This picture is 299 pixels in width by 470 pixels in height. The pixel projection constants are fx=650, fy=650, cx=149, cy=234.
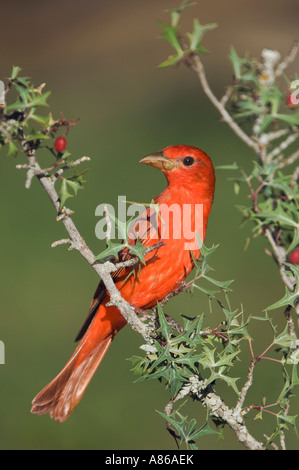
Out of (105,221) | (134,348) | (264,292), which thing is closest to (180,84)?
(264,292)

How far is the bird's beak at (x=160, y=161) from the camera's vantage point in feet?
8.33

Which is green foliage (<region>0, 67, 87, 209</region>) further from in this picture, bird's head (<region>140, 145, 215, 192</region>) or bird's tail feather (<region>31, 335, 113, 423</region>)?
bird's tail feather (<region>31, 335, 113, 423</region>)

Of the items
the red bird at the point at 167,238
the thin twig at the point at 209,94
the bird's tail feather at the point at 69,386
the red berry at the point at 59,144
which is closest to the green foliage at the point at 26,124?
the red berry at the point at 59,144

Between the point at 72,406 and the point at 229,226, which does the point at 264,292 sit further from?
the point at 72,406

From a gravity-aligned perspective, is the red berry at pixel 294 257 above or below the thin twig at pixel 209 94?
below

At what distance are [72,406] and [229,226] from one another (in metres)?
3.83

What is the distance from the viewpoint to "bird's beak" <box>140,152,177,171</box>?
2.54 metres

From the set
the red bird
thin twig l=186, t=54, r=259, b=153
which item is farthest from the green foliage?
the red bird

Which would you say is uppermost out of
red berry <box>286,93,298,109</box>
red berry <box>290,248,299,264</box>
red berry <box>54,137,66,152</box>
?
red berry <box>54,137,66,152</box>

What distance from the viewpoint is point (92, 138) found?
8211 millimetres

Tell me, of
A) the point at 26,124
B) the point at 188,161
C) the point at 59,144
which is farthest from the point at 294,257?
the point at 26,124

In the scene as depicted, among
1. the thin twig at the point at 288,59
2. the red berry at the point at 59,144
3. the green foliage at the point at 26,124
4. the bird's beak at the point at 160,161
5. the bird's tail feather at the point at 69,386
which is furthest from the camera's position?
the bird's tail feather at the point at 69,386

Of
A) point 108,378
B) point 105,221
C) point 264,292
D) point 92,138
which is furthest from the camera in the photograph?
point 92,138

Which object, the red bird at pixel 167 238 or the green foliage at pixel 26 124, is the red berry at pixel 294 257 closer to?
the red bird at pixel 167 238
